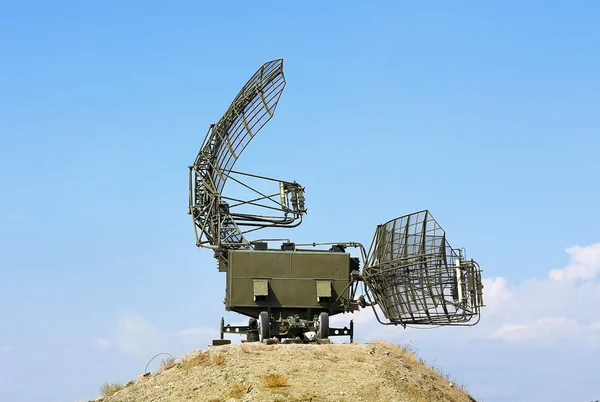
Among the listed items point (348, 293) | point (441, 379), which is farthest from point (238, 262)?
point (441, 379)

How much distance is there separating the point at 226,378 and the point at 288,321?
283 inches

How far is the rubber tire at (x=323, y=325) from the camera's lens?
2952cm

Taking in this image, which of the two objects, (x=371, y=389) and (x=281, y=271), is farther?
(x=281, y=271)

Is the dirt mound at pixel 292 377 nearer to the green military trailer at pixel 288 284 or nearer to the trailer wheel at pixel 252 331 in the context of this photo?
the green military trailer at pixel 288 284

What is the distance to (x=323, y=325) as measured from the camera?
29.6 metres

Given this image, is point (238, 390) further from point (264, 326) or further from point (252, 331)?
point (252, 331)

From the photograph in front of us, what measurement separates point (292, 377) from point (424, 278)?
21.6 ft

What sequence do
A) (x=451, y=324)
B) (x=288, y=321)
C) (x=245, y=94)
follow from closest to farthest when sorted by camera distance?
1. (x=451, y=324)
2. (x=288, y=321)
3. (x=245, y=94)

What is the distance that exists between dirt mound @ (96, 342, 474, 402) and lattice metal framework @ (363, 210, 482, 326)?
1807 millimetres

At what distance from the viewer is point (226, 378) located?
22.8 metres

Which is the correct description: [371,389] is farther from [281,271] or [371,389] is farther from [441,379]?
[281,271]

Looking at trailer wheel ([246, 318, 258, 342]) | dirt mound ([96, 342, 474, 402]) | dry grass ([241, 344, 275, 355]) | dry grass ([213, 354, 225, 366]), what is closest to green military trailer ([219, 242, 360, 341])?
trailer wheel ([246, 318, 258, 342])

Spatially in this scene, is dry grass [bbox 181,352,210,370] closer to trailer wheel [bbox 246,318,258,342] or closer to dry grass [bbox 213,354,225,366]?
dry grass [bbox 213,354,225,366]

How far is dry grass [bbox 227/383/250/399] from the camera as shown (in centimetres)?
2158
